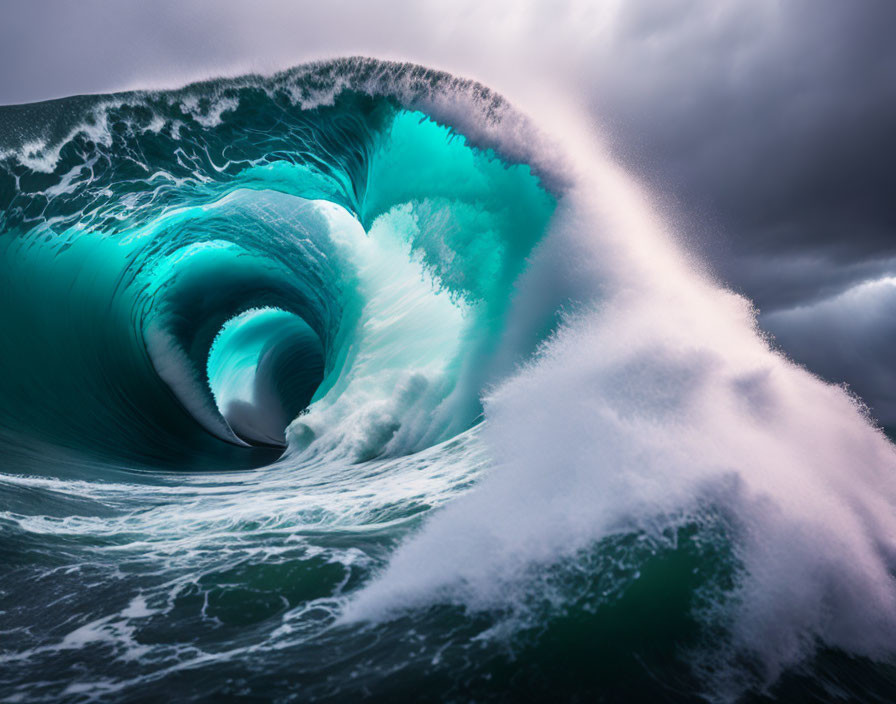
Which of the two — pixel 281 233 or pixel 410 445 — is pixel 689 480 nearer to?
pixel 410 445

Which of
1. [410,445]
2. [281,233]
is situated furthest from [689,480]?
[281,233]

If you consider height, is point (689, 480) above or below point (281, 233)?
below

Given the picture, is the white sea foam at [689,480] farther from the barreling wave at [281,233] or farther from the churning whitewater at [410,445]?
the barreling wave at [281,233]

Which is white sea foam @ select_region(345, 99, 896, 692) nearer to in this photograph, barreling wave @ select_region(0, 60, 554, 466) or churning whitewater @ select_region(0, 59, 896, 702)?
churning whitewater @ select_region(0, 59, 896, 702)

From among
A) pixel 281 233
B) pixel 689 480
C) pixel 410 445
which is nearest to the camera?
pixel 689 480

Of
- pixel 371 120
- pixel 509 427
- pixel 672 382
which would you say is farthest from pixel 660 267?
pixel 371 120

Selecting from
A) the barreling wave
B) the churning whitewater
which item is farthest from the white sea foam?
the barreling wave

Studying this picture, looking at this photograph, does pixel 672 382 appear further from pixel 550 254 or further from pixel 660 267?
pixel 550 254

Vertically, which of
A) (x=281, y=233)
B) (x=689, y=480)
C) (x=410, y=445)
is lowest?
(x=689, y=480)

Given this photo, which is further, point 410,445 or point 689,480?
point 410,445
